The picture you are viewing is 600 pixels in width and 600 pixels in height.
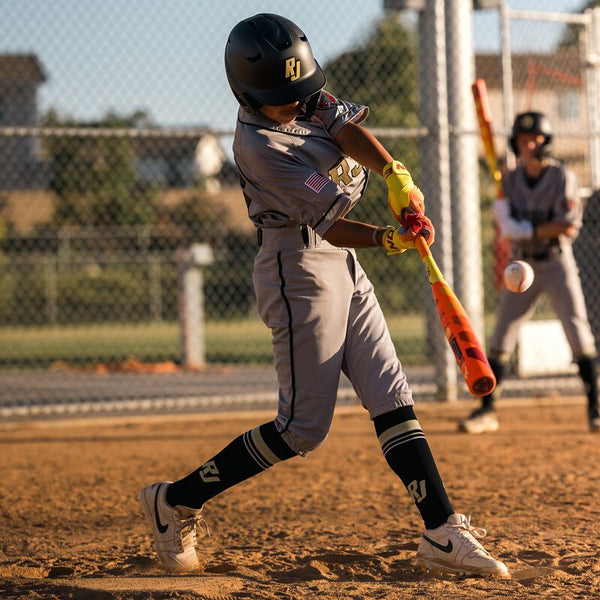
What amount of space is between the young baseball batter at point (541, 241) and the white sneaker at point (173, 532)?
345cm

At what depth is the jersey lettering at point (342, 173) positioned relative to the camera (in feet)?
11.8

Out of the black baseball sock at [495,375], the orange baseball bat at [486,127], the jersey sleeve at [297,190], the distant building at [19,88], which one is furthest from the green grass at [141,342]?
the jersey sleeve at [297,190]

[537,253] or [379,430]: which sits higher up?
[537,253]

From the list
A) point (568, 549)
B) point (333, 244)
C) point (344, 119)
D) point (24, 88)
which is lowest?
point (568, 549)

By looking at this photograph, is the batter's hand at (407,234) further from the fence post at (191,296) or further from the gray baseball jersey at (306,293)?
the fence post at (191,296)

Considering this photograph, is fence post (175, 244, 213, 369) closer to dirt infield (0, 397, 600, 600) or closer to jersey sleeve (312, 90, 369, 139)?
dirt infield (0, 397, 600, 600)

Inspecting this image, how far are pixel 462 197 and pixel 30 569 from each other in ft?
17.8

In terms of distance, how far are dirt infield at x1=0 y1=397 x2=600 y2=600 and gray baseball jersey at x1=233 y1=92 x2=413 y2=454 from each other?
0.56 metres

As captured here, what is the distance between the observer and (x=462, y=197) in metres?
8.18

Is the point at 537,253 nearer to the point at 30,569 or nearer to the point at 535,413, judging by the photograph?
the point at 535,413

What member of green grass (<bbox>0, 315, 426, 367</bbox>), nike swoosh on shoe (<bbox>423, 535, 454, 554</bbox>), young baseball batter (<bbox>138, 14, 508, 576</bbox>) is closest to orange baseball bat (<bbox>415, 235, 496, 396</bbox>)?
young baseball batter (<bbox>138, 14, 508, 576</bbox>)

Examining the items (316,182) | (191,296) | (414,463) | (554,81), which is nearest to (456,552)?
(414,463)

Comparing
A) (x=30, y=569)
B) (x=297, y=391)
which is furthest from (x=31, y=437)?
(x=297, y=391)

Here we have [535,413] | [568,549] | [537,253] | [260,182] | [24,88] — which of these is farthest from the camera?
[24,88]
